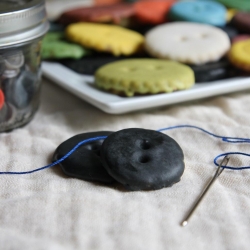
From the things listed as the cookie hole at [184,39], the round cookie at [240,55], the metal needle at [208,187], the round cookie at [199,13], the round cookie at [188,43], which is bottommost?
the round cookie at [199,13]

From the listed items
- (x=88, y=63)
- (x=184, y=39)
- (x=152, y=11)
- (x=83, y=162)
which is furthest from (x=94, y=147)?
(x=152, y=11)

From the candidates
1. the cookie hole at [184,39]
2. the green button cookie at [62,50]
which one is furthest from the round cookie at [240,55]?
the green button cookie at [62,50]

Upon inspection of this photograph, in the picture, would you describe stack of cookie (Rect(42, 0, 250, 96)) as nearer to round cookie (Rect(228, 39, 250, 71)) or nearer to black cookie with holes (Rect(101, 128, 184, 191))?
round cookie (Rect(228, 39, 250, 71))

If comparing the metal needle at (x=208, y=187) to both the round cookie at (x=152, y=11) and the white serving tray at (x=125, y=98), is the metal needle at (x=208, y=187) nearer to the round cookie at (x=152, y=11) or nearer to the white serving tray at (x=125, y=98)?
the white serving tray at (x=125, y=98)

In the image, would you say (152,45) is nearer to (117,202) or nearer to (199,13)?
(199,13)

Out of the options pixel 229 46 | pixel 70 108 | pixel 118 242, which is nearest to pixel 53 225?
pixel 118 242

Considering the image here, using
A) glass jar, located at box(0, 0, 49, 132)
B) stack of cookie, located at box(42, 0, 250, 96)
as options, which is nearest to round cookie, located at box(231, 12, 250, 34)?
stack of cookie, located at box(42, 0, 250, 96)

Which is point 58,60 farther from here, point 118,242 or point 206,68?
point 118,242
